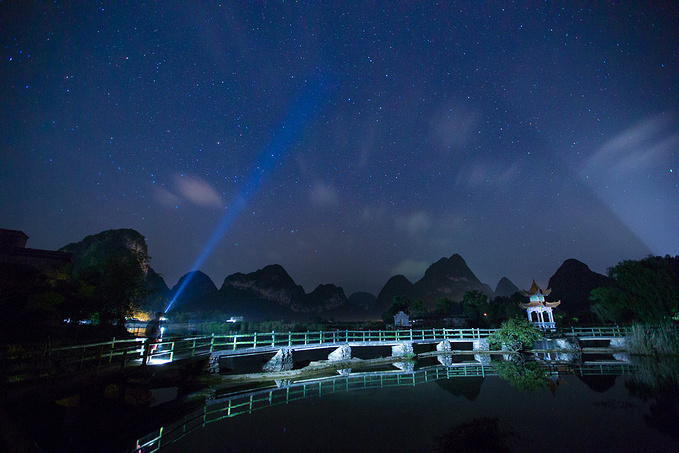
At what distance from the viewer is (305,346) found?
23250mm

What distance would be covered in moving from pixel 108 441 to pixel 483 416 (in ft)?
40.7

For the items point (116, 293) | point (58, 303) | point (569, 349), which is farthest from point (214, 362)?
point (569, 349)

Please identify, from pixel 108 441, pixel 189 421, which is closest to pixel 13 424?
pixel 108 441

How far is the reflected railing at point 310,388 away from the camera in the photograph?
1012 cm

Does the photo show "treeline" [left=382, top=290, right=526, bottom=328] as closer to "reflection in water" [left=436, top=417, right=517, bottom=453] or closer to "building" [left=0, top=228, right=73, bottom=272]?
"reflection in water" [left=436, top=417, right=517, bottom=453]

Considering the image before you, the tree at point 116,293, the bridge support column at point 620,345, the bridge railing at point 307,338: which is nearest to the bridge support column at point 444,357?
the bridge railing at point 307,338

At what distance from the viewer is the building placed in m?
38.2

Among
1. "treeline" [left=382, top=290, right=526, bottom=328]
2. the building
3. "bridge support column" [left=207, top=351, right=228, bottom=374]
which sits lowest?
"bridge support column" [left=207, top=351, right=228, bottom=374]

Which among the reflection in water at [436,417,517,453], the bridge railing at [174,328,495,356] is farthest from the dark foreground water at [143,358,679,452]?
the bridge railing at [174,328,495,356]

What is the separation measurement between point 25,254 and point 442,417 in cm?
5148

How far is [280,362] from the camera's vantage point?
69.5 ft

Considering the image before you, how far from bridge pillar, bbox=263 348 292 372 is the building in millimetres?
34828

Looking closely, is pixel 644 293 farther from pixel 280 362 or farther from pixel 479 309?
pixel 280 362

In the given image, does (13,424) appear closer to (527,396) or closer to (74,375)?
(74,375)
